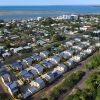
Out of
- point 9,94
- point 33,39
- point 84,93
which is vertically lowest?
point 9,94

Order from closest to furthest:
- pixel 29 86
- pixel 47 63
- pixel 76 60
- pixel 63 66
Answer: pixel 29 86 < pixel 63 66 < pixel 47 63 < pixel 76 60

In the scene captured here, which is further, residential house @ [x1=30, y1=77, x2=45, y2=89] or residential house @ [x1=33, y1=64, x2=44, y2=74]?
residential house @ [x1=33, y1=64, x2=44, y2=74]

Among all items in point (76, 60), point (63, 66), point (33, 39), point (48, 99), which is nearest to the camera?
point (48, 99)

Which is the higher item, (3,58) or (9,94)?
(3,58)

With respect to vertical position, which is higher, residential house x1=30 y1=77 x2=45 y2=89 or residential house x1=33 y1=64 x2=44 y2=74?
residential house x1=33 y1=64 x2=44 y2=74

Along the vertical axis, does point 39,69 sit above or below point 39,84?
above

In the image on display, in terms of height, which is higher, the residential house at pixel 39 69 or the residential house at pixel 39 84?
the residential house at pixel 39 69

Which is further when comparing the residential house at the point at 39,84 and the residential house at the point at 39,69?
the residential house at the point at 39,69

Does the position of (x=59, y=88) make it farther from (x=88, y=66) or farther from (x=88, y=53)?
(x=88, y=53)

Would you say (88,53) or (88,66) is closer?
(88,66)

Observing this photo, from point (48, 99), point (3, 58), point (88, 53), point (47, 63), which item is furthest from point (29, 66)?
point (88, 53)

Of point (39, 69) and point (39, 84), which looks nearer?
point (39, 84)
